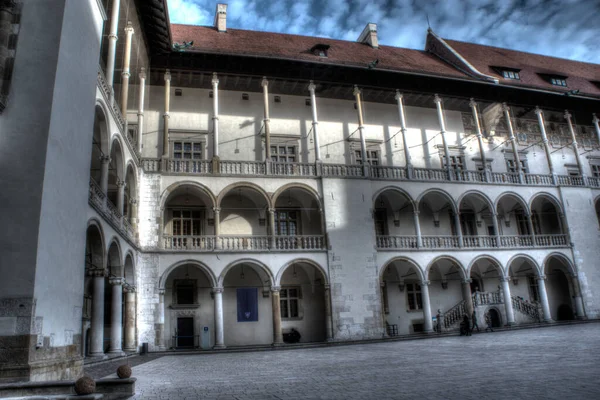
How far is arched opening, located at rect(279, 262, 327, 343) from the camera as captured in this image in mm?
23469

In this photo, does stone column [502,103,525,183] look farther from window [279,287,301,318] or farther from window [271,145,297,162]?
window [279,287,301,318]

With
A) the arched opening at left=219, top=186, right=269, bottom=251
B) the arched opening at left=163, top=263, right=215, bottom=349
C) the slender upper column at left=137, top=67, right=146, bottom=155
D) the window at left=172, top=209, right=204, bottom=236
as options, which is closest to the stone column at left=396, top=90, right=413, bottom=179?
the arched opening at left=219, top=186, right=269, bottom=251

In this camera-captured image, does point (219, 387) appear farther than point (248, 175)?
No

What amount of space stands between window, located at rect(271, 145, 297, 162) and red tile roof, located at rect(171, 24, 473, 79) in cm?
447

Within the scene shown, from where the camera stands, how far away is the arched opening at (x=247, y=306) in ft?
73.8

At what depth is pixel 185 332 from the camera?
71.8ft

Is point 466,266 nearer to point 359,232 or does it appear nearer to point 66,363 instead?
point 359,232

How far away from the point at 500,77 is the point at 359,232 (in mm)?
14099

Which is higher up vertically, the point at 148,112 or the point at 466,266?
the point at 148,112

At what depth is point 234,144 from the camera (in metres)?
24.5

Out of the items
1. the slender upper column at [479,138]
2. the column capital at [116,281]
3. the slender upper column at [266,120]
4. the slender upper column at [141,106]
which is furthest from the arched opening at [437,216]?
the column capital at [116,281]

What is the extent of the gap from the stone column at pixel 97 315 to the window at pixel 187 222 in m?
8.46

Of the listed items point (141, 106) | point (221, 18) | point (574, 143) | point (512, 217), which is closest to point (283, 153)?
point (141, 106)

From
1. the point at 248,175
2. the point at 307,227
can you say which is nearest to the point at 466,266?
the point at 307,227
